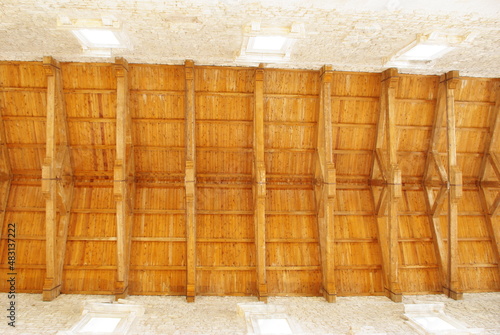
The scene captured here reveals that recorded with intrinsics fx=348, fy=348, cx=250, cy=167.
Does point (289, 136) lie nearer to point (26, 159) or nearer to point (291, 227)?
point (291, 227)

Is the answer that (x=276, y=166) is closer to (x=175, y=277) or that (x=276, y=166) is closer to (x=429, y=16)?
(x=175, y=277)

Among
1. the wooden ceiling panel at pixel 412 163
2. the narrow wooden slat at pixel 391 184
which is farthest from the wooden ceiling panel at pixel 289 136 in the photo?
the wooden ceiling panel at pixel 412 163

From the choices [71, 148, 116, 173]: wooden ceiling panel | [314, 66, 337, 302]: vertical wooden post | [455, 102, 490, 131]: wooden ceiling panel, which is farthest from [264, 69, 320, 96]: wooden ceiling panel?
[71, 148, 116, 173]: wooden ceiling panel

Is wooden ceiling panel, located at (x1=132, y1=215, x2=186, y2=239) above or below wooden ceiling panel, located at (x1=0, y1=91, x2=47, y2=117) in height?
below

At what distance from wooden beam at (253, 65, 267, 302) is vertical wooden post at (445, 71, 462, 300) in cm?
720

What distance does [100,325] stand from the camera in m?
10.8

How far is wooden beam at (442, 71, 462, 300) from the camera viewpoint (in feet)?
43.4

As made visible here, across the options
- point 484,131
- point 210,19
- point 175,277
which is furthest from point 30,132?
point 484,131

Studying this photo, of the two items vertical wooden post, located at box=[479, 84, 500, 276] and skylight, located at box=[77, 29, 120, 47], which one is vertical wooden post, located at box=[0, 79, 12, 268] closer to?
skylight, located at box=[77, 29, 120, 47]

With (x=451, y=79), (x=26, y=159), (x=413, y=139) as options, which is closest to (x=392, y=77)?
(x=451, y=79)

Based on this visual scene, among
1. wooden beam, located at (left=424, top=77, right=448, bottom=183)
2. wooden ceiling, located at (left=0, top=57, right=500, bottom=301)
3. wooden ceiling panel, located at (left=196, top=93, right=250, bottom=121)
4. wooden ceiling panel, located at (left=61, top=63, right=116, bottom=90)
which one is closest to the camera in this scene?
wooden ceiling panel, located at (left=61, top=63, right=116, bottom=90)

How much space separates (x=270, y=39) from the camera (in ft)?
34.5

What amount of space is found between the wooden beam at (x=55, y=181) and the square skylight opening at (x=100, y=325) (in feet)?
8.99

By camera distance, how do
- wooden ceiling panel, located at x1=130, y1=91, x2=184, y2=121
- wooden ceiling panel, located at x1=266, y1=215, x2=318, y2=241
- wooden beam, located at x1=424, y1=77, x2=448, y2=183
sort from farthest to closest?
wooden ceiling panel, located at x1=266, y1=215, x2=318, y2=241 < wooden beam, located at x1=424, y1=77, x2=448, y2=183 < wooden ceiling panel, located at x1=130, y1=91, x2=184, y2=121
